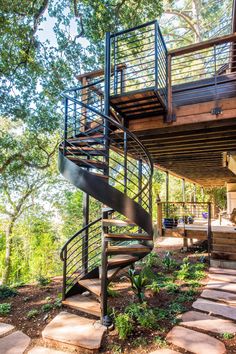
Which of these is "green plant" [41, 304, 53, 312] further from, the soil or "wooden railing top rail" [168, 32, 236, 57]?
"wooden railing top rail" [168, 32, 236, 57]

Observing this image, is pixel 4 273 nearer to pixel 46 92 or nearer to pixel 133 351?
pixel 46 92

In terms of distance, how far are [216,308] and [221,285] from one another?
951 mm

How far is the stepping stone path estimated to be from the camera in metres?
2.27

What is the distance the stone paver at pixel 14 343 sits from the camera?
8.04ft

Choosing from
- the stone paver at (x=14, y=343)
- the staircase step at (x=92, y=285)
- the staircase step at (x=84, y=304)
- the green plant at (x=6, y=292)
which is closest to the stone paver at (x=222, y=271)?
the staircase step at (x=92, y=285)

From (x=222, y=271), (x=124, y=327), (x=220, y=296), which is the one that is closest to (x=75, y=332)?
(x=124, y=327)

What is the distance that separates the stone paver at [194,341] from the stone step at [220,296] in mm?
1055

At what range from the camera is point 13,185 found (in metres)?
10.7

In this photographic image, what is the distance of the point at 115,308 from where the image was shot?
3.23 meters

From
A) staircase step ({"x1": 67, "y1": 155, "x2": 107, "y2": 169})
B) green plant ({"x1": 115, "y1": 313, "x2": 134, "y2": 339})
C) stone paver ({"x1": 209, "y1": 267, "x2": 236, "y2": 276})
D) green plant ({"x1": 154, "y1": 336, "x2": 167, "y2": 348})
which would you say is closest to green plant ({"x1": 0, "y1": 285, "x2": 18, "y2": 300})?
green plant ({"x1": 115, "y1": 313, "x2": 134, "y2": 339})

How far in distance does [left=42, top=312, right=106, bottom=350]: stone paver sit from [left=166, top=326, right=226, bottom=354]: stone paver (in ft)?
2.51

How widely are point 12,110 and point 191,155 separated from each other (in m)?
5.66

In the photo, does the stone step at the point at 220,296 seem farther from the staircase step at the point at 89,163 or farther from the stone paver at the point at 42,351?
the staircase step at the point at 89,163

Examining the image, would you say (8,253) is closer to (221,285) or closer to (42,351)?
(42,351)
